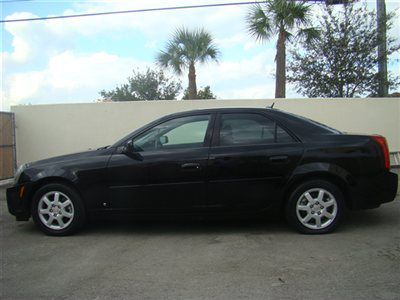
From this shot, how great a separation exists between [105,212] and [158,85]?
2713 centimetres

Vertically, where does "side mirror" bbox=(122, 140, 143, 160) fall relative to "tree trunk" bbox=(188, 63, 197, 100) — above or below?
below

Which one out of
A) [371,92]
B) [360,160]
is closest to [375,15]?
[371,92]

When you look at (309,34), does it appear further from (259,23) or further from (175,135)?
(175,135)

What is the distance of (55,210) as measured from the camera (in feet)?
17.8

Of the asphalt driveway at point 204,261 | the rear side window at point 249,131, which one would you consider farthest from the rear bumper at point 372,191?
the rear side window at point 249,131

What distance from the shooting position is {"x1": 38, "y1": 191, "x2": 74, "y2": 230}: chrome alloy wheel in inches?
213

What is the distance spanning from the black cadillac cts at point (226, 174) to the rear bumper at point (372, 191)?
12mm

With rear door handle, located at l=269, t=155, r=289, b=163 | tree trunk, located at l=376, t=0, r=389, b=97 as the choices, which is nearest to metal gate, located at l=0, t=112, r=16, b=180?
rear door handle, located at l=269, t=155, r=289, b=163

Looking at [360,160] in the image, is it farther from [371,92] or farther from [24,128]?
[371,92]

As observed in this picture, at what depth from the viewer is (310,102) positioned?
36.8 ft

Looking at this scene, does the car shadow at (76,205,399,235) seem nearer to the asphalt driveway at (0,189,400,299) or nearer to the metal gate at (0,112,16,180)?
the asphalt driveway at (0,189,400,299)

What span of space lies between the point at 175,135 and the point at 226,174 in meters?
0.83

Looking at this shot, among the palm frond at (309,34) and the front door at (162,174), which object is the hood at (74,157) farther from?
the palm frond at (309,34)

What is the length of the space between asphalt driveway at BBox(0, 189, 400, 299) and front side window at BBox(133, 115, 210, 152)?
1.13 metres
